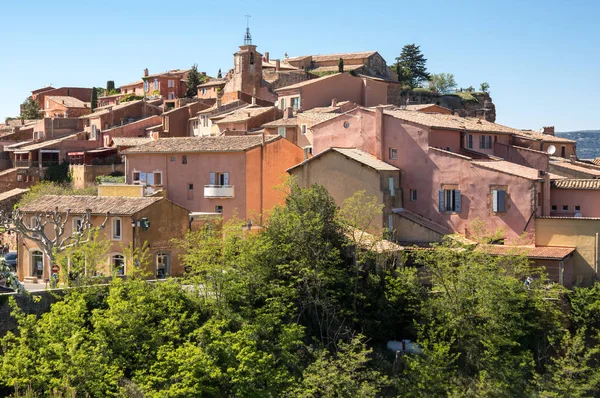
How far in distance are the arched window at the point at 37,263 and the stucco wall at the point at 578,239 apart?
936 inches

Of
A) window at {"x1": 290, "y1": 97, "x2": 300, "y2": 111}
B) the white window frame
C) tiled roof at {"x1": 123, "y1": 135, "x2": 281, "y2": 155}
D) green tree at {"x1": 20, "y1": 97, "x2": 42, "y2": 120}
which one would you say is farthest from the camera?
green tree at {"x1": 20, "y1": 97, "x2": 42, "y2": 120}

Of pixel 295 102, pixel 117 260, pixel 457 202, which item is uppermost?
pixel 295 102

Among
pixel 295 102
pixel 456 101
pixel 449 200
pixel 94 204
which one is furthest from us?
pixel 456 101

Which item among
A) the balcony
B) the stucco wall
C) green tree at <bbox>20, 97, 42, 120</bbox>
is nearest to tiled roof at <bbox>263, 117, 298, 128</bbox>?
the balcony

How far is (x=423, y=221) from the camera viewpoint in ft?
132

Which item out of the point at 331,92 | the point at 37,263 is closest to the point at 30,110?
the point at 331,92

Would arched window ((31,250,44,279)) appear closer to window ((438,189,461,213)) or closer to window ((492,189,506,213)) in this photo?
window ((438,189,461,213))

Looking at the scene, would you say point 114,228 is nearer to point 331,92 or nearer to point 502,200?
point 502,200

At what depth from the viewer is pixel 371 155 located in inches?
1699

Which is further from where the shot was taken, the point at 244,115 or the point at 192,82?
the point at 192,82

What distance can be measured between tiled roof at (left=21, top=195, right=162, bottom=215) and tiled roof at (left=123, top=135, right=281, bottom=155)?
21.6 ft

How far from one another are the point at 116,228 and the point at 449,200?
16095 millimetres

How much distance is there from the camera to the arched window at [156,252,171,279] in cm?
3956

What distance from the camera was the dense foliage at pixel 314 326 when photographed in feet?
93.0
